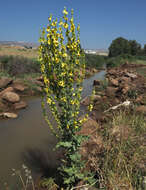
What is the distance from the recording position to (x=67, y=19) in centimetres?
206

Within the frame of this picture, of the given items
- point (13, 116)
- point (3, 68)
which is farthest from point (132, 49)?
point (13, 116)

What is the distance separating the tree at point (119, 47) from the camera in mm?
46844

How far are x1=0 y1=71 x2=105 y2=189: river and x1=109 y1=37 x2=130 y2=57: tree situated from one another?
1839 inches

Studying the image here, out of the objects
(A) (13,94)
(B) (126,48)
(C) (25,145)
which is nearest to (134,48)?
(B) (126,48)

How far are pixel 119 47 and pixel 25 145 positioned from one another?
49789 millimetres

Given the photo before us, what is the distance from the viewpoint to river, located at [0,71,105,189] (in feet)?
11.9

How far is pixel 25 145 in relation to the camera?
4.48 meters

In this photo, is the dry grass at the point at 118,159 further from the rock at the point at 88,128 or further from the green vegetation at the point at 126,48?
the green vegetation at the point at 126,48

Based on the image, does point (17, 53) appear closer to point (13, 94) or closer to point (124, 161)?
point (13, 94)

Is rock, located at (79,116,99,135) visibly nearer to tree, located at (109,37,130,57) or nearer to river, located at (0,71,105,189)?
river, located at (0,71,105,189)

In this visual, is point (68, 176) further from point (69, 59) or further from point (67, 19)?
point (67, 19)

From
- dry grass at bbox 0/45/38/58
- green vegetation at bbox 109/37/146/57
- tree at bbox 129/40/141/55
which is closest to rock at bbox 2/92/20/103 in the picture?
dry grass at bbox 0/45/38/58

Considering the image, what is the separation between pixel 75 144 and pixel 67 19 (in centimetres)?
200

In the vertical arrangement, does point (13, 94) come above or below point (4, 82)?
below
